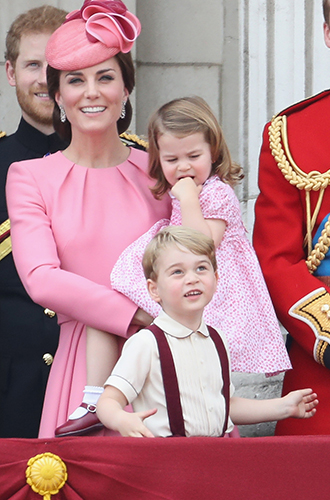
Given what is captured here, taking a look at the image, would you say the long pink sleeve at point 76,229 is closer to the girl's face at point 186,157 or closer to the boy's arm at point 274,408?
the girl's face at point 186,157

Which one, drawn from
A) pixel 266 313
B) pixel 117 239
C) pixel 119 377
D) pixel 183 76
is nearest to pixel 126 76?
pixel 117 239

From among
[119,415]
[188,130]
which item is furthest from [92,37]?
[119,415]

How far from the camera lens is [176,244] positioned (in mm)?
2367

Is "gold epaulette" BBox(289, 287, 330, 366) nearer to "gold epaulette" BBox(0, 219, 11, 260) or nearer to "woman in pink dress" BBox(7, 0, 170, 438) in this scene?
"woman in pink dress" BBox(7, 0, 170, 438)

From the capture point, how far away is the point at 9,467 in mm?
2053

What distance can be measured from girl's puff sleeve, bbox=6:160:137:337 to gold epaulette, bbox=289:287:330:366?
0.45 m

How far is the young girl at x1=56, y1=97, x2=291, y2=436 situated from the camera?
103 inches

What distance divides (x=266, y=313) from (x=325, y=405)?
0.96ft

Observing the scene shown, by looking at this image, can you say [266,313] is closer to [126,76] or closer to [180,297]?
[180,297]

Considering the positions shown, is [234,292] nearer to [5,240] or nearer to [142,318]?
[142,318]

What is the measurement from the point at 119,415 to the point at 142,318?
1.47ft

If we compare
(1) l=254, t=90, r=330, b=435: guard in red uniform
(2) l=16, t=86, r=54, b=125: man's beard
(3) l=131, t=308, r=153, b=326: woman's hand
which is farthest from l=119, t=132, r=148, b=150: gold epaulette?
(3) l=131, t=308, r=153, b=326: woman's hand

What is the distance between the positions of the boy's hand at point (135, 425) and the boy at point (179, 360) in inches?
0.6

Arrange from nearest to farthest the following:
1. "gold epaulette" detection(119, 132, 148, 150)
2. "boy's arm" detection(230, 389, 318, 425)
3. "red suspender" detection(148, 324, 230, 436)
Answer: "red suspender" detection(148, 324, 230, 436) < "boy's arm" detection(230, 389, 318, 425) < "gold epaulette" detection(119, 132, 148, 150)
